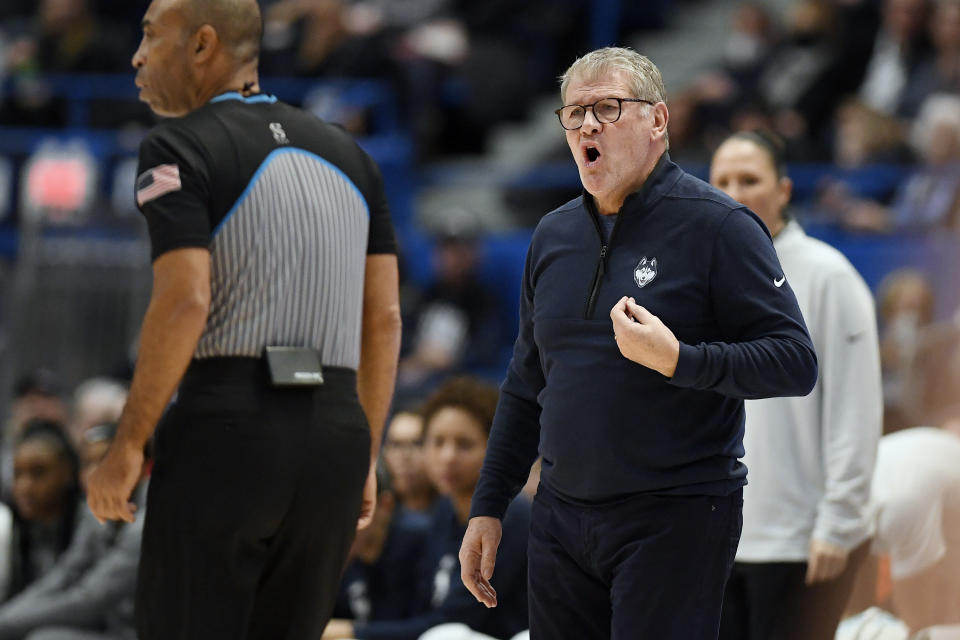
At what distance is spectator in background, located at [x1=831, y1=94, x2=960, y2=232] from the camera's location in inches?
321

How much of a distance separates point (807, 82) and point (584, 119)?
7743mm

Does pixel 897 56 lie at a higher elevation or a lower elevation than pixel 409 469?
higher

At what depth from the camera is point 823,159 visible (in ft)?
31.7

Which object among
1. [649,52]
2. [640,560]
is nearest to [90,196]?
[649,52]

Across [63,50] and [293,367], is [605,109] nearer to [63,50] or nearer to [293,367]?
[293,367]

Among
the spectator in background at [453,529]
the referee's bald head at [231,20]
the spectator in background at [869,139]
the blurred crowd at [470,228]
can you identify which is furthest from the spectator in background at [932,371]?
the referee's bald head at [231,20]

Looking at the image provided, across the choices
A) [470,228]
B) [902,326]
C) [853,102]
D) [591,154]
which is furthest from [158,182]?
[853,102]

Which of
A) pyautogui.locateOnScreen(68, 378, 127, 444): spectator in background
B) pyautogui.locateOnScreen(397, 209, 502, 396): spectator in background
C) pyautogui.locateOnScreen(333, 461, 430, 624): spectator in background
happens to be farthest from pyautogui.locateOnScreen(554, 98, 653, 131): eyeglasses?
pyautogui.locateOnScreen(397, 209, 502, 396): spectator in background

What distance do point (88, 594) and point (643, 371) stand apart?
3504mm

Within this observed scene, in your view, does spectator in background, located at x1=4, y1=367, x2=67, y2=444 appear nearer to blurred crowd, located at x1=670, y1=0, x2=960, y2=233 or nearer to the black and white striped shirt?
blurred crowd, located at x1=670, y1=0, x2=960, y2=233

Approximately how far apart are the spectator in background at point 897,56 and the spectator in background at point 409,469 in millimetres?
4998

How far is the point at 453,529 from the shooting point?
5.24 m

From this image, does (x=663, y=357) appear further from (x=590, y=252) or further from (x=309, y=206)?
(x=309, y=206)

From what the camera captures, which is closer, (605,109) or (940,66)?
(605,109)
